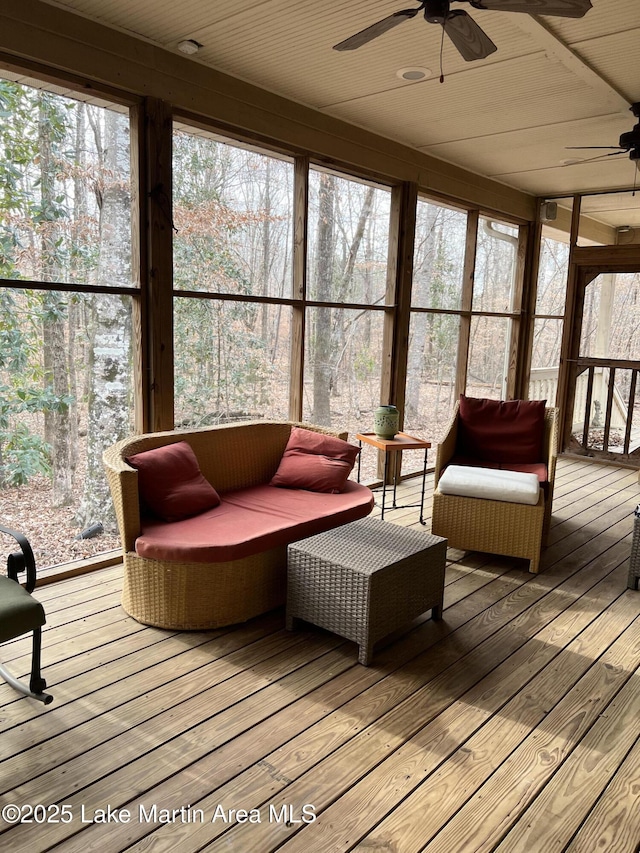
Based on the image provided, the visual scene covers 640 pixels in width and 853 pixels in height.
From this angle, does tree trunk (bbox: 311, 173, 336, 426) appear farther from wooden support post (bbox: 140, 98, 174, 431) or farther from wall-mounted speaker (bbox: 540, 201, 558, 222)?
wall-mounted speaker (bbox: 540, 201, 558, 222)

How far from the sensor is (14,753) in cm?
210

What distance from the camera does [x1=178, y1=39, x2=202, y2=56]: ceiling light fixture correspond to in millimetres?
3432

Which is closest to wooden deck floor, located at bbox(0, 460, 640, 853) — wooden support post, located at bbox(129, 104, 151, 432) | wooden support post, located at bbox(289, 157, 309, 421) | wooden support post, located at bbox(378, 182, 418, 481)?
wooden support post, located at bbox(129, 104, 151, 432)

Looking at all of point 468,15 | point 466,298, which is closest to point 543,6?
point 468,15

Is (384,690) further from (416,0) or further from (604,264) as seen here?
(604,264)

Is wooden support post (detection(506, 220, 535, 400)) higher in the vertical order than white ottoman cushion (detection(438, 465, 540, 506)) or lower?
higher

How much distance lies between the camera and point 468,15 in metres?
2.52

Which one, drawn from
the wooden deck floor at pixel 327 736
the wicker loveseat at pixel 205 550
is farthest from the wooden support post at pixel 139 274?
the wooden deck floor at pixel 327 736

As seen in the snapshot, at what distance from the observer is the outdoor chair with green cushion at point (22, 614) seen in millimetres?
2133

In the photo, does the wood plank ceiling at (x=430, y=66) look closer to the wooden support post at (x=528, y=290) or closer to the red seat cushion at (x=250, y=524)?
the wooden support post at (x=528, y=290)

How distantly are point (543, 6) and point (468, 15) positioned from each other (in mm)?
320

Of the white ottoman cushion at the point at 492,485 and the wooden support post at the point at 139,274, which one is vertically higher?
the wooden support post at the point at 139,274

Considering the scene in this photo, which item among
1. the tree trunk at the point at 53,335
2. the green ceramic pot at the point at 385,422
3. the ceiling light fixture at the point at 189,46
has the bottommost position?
the green ceramic pot at the point at 385,422

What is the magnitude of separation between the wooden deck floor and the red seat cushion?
1.31ft
